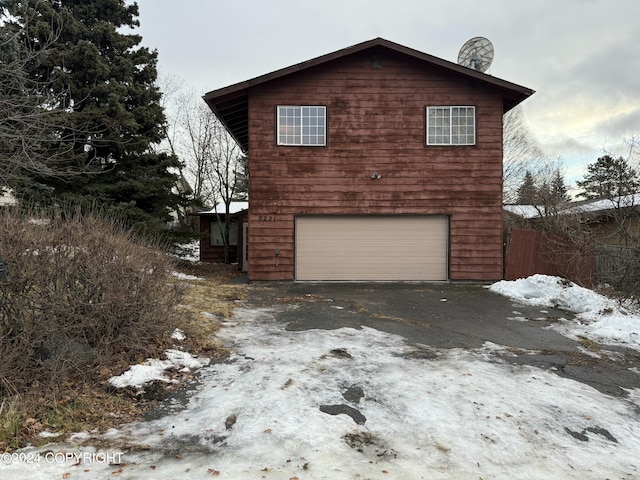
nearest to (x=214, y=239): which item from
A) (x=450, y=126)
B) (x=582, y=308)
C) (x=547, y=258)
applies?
(x=450, y=126)

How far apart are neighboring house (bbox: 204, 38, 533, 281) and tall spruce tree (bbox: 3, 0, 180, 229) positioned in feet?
11.0

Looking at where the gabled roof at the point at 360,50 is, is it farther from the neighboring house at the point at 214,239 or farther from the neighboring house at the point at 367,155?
the neighboring house at the point at 214,239

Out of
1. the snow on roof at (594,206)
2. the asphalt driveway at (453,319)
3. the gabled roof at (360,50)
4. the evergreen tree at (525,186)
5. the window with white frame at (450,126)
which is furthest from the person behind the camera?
the evergreen tree at (525,186)

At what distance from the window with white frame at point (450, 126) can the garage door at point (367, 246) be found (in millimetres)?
2271

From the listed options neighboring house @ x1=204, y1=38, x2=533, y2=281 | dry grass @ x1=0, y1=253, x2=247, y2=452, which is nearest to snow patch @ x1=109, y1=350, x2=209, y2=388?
dry grass @ x1=0, y1=253, x2=247, y2=452

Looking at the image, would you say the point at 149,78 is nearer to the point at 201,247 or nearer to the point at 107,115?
the point at 107,115

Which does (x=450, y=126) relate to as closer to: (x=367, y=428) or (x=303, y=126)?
(x=303, y=126)

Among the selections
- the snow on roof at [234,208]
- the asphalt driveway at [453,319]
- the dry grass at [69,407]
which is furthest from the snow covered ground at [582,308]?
the snow on roof at [234,208]

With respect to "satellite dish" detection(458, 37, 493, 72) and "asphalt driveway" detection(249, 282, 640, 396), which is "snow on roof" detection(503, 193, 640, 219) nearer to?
"asphalt driveway" detection(249, 282, 640, 396)

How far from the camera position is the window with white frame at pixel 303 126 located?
38.4 ft

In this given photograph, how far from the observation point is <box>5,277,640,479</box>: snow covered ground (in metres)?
2.80

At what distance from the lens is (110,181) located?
13133mm

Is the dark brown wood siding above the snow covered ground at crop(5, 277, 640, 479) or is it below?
above

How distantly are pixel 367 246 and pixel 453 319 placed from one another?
4672 mm
